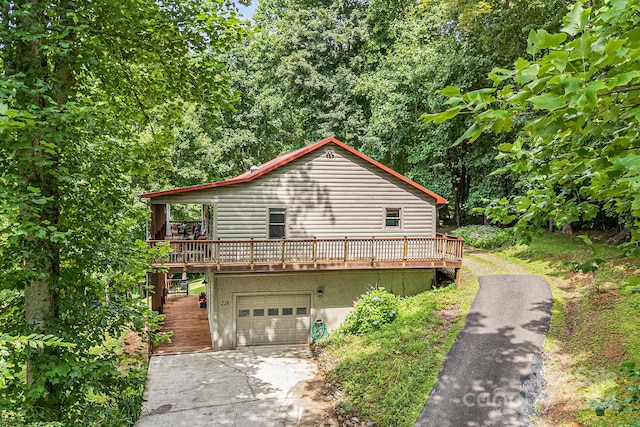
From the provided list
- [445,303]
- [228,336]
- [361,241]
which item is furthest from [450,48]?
[228,336]

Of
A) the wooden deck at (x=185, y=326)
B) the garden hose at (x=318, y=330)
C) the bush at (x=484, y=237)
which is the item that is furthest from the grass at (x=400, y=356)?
the bush at (x=484, y=237)

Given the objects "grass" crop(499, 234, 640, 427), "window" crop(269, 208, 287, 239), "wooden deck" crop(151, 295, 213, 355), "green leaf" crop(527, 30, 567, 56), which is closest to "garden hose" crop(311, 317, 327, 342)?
"window" crop(269, 208, 287, 239)

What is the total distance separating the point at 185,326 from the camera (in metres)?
14.9

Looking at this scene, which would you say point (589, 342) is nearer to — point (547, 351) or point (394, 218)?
point (547, 351)

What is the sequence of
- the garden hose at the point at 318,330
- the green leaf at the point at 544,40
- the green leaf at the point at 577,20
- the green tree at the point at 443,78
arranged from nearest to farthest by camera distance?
the green leaf at the point at 544,40
the green leaf at the point at 577,20
the garden hose at the point at 318,330
the green tree at the point at 443,78

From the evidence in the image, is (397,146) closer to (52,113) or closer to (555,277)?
(555,277)

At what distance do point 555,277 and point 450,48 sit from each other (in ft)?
43.9

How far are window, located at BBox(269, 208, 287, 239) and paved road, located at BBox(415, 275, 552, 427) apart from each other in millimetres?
6283

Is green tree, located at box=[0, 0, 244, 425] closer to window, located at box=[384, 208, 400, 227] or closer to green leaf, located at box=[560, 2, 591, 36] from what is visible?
green leaf, located at box=[560, 2, 591, 36]

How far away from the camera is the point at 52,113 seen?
3957 mm

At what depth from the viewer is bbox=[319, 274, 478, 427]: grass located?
782cm

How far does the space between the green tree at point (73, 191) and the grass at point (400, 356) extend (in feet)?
15.6

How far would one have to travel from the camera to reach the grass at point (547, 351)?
7176mm

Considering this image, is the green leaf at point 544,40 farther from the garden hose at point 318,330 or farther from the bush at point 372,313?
the garden hose at point 318,330
